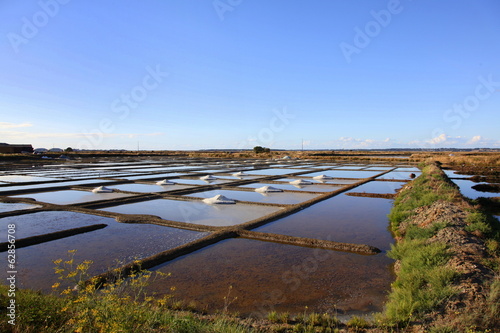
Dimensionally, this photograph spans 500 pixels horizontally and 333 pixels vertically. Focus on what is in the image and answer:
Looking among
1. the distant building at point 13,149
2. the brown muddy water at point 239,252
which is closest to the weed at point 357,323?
the brown muddy water at point 239,252

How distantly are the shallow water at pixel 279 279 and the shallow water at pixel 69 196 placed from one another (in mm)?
7137

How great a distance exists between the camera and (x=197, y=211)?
8.88m

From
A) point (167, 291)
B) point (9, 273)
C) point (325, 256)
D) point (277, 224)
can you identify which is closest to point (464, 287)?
point (325, 256)

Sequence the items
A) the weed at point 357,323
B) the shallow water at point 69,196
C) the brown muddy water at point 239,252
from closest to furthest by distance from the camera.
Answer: the weed at point 357,323 → the brown muddy water at point 239,252 → the shallow water at point 69,196

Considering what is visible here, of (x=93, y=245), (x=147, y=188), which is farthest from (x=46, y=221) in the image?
(x=147, y=188)

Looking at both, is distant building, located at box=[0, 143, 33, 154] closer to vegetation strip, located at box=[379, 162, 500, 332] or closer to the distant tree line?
the distant tree line

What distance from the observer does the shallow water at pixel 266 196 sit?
35.0ft

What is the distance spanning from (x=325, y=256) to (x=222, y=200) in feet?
17.8

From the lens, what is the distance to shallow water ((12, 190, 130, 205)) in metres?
10.5

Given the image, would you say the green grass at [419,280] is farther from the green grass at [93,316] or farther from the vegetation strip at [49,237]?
the vegetation strip at [49,237]

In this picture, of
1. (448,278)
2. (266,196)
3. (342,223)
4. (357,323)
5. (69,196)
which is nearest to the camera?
(357,323)

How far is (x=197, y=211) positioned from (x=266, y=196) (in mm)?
3495

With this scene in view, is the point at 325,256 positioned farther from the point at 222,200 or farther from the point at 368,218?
the point at 222,200

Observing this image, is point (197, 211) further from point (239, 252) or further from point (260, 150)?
point (260, 150)
